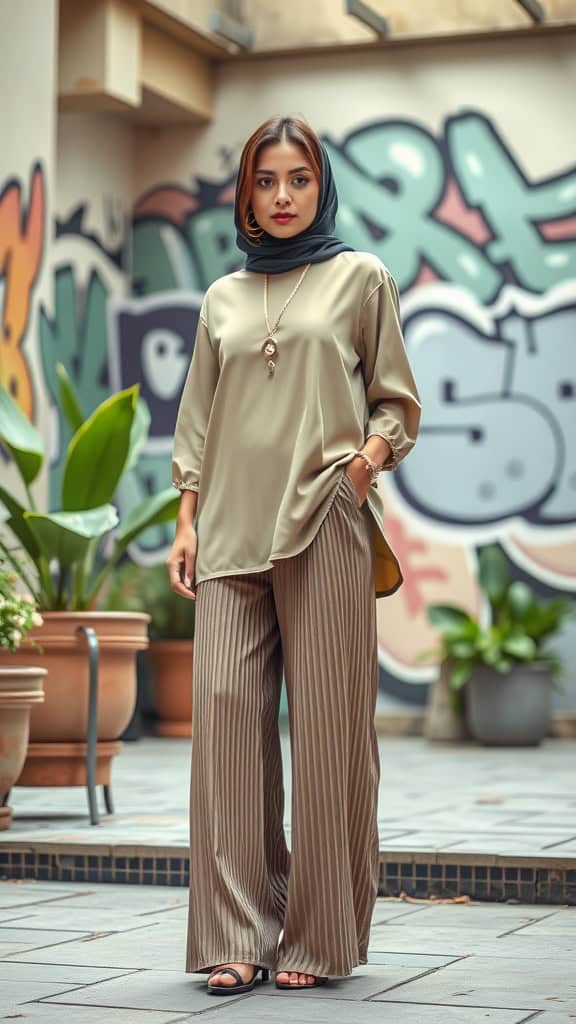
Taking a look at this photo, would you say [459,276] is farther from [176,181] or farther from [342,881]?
[342,881]

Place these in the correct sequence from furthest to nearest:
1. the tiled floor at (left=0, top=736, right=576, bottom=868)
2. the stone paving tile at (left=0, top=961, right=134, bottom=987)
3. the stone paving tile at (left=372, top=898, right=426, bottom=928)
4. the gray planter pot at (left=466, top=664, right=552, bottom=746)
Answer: the gray planter pot at (left=466, top=664, right=552, bottom=746) → the tiled floor at (left=0, top=736, right=576, bottom=868) → the stone paving tile at (left=372, top=898, right=426, bottom=928) → the stone paving tile at (left=0, top=961, right=134, bottom=987)

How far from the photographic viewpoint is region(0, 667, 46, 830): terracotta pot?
184 inches

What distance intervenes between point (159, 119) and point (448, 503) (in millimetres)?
2837

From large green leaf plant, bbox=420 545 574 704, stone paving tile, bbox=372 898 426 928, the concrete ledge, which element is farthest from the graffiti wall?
stone paving tile, bbox=372 898 426 928

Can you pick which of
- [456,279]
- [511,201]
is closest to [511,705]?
[456,279]

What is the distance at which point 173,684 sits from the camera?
365 inches

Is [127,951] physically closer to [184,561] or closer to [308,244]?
[184,561]

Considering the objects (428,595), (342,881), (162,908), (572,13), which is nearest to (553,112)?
(572,13)

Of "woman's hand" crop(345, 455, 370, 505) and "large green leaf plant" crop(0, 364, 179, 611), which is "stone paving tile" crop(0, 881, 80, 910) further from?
"woman's hand" crop(345, 455, 370, 505)

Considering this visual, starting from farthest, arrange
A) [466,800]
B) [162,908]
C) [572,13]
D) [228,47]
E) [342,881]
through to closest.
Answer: [228,47] < [572,13] < [466,800] < [162,908] < [342,881]

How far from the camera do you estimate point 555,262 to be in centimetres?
931

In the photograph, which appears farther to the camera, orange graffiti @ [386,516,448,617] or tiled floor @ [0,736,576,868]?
orange graffiti @ [386,516,448,617]

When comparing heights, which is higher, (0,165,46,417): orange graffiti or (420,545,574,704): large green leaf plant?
(0,165,46,417): orange graffiti

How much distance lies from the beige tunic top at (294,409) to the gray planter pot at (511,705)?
5.65m
